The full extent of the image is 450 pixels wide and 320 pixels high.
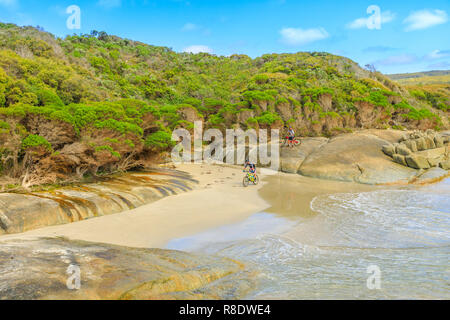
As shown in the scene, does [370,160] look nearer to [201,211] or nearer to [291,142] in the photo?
[291,142]

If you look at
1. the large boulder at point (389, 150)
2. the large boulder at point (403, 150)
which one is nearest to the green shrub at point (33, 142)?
the large boulder at point (389, 150)

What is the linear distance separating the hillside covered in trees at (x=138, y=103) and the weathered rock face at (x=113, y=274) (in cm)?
544

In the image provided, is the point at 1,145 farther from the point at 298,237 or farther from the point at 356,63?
the point at 356,63

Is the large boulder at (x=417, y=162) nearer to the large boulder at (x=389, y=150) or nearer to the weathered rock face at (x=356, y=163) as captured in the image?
the weathered rock face at (x=356, y=163)

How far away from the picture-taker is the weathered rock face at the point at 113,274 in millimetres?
3503

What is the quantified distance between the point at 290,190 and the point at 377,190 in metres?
4.07

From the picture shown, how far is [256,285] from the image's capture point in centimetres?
441

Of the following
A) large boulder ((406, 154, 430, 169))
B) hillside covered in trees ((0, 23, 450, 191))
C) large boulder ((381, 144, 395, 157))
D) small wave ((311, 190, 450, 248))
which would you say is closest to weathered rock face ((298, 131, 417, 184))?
large boulder ((381, 144, 395, 157))

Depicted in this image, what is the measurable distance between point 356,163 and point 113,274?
15208 millimetres

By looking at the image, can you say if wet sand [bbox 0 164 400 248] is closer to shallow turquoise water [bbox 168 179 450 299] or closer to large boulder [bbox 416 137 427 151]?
shallow turquoise water [bbox 168 179 450 299]

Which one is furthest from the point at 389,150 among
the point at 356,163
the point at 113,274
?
the point at 113,274

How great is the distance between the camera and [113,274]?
409 centimetres

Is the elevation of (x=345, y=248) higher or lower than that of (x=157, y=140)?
lower
